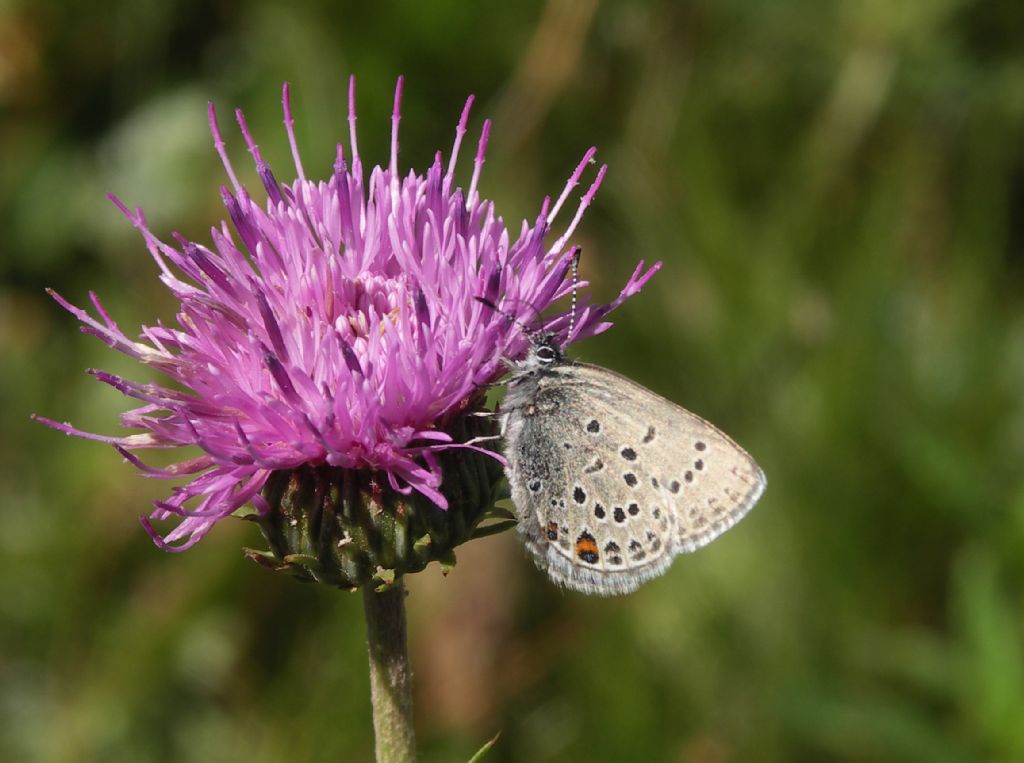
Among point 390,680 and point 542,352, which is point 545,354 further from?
point 390,680

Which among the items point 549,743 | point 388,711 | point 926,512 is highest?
point 388,711

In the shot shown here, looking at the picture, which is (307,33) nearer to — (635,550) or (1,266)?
(1,266)

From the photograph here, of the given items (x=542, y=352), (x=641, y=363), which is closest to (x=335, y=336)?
(x=542, y=352)

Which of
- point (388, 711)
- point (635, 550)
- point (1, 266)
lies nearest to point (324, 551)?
point (388, 711)

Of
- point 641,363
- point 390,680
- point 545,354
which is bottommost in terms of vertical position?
point 641,363

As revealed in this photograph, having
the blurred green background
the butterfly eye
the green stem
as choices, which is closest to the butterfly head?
the butterfly eye

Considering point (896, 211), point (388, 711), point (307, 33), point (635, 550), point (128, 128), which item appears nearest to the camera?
point (388, 711)

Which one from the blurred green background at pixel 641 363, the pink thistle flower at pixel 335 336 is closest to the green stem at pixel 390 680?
the pink thistle flower at pixel 335 336
